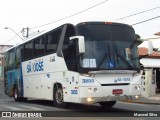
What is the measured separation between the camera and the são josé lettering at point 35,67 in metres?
18.2

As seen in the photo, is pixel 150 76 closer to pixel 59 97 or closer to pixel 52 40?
pixel 52 40

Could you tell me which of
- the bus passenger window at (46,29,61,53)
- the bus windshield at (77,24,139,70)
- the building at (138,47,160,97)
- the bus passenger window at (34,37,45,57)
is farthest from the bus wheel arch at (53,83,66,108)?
the building at (138,47,160,97)

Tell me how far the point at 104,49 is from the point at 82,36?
1037mm

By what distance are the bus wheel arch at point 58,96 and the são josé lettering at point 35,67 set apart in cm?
193

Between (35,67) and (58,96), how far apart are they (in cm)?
354

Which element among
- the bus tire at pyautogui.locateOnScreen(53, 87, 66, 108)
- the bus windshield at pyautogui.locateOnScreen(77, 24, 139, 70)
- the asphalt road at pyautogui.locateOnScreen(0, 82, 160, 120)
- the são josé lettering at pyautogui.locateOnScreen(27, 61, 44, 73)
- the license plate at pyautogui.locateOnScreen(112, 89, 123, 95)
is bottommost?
the asphalt road at pyautogui.locateOnScreen(0, 82, 160, 120)

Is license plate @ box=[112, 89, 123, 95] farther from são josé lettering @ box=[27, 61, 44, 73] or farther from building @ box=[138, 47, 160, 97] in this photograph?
building @ box=[138, 47, 160, 97]

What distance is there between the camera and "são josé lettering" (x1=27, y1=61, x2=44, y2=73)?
18183 millimetres

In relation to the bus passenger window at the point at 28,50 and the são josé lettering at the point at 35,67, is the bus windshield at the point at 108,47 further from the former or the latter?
the bus passenger window at the point at 28,50

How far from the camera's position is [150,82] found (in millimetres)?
27812

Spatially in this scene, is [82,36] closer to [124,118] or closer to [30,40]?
[124,118]

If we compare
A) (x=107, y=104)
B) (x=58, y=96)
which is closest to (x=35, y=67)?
(x=58, y=96)

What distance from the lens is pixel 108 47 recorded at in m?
14.1

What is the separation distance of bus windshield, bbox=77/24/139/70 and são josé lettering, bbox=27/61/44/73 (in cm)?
459
